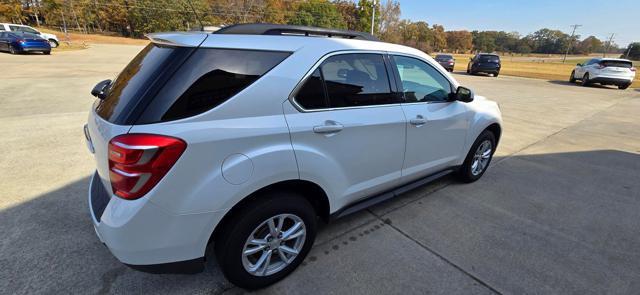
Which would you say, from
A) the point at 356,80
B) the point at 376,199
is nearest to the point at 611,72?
the point at 376,199

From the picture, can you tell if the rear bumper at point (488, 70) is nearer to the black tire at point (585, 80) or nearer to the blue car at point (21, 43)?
the black tire at point (585, 80)

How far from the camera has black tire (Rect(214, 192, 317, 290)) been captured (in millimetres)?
1848

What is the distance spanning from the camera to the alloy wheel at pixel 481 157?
3.83m

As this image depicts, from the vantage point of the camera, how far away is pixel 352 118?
2221 mm

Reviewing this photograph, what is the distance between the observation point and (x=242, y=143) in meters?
1.71

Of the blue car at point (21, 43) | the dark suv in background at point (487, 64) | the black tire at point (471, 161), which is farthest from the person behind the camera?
the dark suv in background at point (487, 64)

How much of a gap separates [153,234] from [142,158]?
42cm

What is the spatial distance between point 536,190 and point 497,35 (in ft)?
523

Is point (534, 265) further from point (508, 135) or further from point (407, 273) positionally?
point (508, 135)

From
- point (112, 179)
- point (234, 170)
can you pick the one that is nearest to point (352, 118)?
point (234, 170)

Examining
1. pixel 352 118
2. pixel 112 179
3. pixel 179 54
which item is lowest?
pixel 112 179

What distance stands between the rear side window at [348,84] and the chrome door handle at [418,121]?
0.72 feet

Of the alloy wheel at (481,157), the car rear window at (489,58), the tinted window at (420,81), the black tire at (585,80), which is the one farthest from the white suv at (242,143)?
the car rear window at (489,58)

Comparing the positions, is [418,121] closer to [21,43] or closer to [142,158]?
[142,158]
